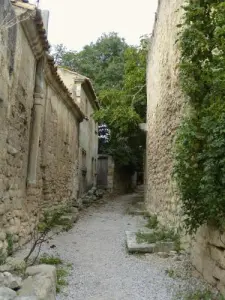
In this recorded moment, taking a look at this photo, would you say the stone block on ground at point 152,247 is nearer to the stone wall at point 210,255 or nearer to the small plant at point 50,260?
the stone wall at point 210,255

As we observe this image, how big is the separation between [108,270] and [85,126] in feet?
33.1

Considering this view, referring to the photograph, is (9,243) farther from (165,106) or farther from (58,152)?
(58,152)

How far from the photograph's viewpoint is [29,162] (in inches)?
215

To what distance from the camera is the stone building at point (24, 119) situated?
4.16 metres

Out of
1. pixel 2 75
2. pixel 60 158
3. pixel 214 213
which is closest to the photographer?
pixel 214 213

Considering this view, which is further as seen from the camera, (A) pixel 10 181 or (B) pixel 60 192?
(B) pixel 60 192

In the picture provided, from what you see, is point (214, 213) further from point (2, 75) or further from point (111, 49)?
point (111, 49)

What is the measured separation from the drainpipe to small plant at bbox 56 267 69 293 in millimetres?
1846

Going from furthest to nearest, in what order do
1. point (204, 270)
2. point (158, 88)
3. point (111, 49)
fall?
point (111, 49) → point (158, 88) → point (204, 270)

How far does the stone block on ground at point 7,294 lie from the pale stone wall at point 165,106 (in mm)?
3330

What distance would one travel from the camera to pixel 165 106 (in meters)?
6.88

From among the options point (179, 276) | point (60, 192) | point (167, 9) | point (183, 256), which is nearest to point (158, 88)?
point (167, 9)

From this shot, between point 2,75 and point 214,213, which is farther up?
point 2,75

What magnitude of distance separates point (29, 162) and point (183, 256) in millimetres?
2920
